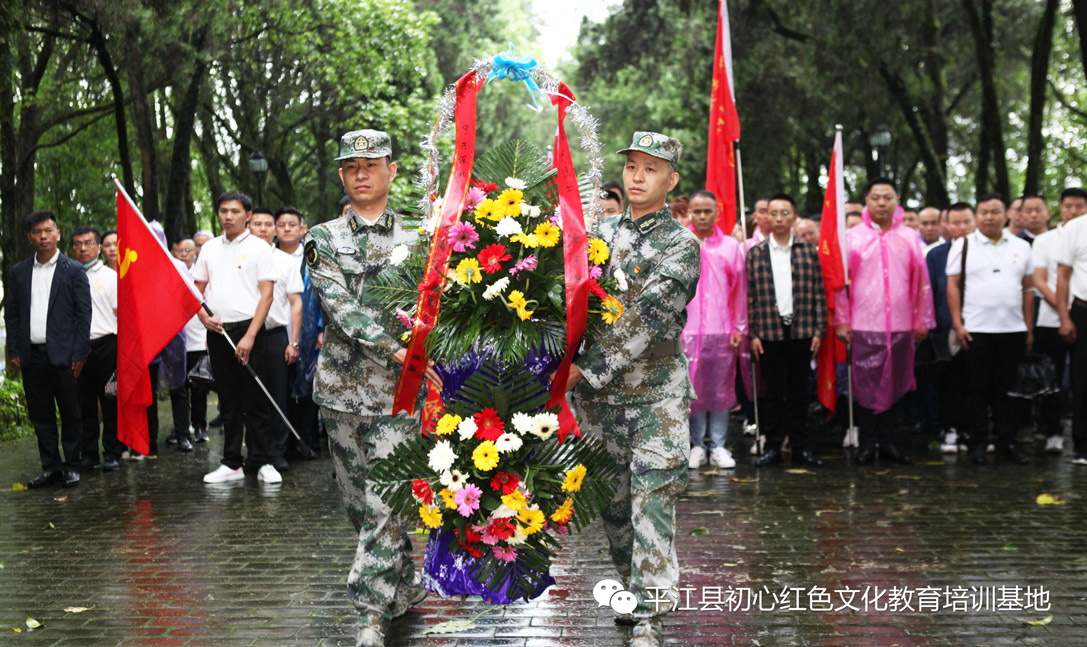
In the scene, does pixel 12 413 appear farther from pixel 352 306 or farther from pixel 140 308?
pixel 352 306

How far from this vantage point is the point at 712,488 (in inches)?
333

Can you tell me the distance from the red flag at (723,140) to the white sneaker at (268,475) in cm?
443

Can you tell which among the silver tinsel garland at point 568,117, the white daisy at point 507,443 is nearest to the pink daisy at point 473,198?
the silver tinsel garland at point 568,117

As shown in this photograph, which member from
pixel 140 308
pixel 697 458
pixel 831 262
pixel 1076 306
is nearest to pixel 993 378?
pixel 1076 306

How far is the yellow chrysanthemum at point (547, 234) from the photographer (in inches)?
177

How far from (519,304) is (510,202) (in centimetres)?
45

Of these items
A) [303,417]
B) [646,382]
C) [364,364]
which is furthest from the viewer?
[303,417]

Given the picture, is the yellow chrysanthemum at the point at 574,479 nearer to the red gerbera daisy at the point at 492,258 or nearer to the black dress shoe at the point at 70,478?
the red gerbera daisy at the point at 492,258

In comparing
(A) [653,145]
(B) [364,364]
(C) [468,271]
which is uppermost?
(A) [653,145]

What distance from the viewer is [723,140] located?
989cm

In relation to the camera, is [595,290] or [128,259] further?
[128,259]

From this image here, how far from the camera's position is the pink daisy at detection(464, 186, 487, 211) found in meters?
4.60

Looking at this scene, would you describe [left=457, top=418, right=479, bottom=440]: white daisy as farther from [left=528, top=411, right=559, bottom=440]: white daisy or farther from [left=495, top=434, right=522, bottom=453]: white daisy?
[left=528, top=411, right=559, bottom=440]: white daisy

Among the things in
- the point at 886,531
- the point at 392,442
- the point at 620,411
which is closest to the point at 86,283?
the point at 392,442
